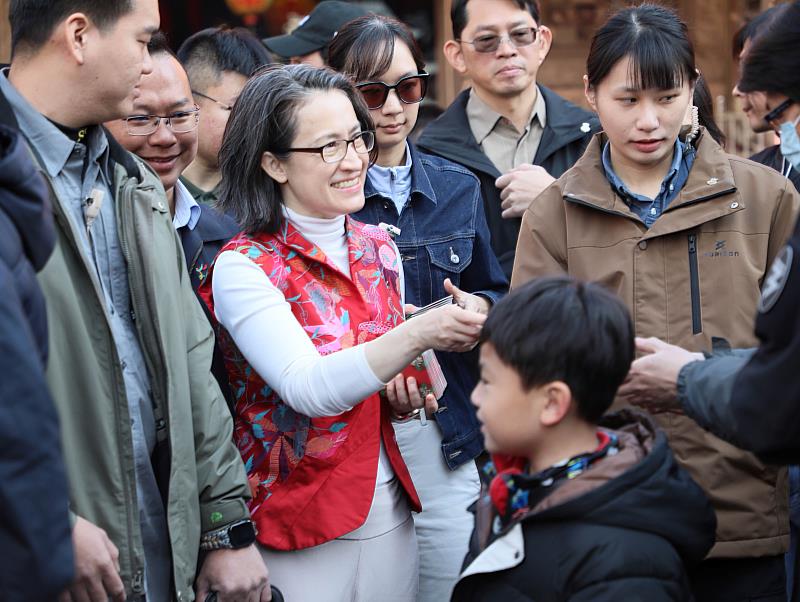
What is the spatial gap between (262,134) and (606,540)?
4.49ft

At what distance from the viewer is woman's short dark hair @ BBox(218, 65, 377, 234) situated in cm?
264

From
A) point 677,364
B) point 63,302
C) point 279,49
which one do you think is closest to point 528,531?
point 677,364

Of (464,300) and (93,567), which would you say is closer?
(93,567)

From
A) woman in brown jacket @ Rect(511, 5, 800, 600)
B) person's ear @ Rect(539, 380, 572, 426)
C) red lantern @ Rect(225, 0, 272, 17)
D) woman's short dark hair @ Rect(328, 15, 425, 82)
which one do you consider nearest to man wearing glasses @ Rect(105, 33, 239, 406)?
woman's short dark hair @ Rect(328, 15, 425, 82)

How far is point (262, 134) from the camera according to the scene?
265cm

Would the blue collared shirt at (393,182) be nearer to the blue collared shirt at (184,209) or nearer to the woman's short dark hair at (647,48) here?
the blue collared shirt at (184,209)

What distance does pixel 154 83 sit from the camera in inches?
123

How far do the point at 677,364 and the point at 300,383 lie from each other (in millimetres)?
849

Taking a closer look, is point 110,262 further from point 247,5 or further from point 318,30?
point 247,5

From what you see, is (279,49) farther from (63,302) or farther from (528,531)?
(528,531)

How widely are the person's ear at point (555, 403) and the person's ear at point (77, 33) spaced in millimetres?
1258

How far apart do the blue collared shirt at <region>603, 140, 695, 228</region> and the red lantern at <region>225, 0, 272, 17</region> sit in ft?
21.4

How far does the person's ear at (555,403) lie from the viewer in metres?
2.01

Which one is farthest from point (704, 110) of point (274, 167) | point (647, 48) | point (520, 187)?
point (274, 167)
